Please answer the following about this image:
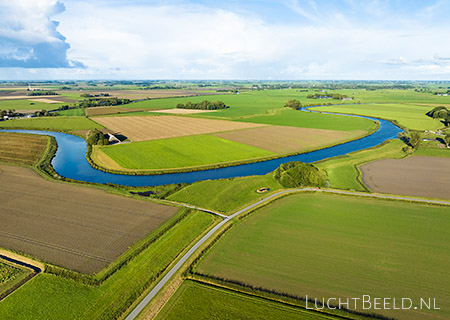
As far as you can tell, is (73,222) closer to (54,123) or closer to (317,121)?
(54,123)

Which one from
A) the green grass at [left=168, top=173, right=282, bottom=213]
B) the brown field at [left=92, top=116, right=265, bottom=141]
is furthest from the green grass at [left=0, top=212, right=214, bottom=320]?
the brown field at [left=92, top=116, right=265, bottom=141]

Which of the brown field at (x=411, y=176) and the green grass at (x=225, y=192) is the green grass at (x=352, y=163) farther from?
the green grass at (x=225, y=192)

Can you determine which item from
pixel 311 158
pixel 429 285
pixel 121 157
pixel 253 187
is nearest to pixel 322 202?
pixel 253 187

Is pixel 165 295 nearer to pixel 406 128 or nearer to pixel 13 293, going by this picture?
pixel 13 293

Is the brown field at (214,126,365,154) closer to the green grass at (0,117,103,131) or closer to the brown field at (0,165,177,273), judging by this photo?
the brown field at (0,165,177,273)

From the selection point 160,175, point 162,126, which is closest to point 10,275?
point 160,175
